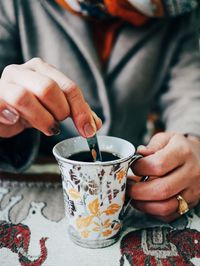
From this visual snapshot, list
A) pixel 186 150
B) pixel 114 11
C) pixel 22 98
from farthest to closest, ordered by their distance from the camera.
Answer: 1. pixel 114 11
2. pixel 186 150
3. pixel 22 98

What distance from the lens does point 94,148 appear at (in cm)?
45

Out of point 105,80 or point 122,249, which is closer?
point 122,249

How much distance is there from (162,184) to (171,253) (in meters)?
0.09

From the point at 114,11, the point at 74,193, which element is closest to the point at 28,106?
the point at 74,193

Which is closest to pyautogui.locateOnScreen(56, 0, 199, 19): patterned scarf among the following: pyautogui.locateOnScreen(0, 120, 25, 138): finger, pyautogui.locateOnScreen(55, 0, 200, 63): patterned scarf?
pyautogui.locateOnScreen(55, 0, 200, 63): patterned scarf

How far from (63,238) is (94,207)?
7 cm

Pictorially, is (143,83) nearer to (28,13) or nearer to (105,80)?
(105,80)

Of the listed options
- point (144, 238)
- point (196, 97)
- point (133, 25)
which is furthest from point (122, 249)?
point (133, 25)

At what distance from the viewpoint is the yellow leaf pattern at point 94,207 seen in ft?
1.39

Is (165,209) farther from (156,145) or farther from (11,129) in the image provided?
(11,129)

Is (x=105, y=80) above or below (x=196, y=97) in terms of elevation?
above

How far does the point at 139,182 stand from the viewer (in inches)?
19.0

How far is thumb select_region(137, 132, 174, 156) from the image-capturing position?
0.49m

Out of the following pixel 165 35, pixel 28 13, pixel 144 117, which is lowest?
pixel 144 117
